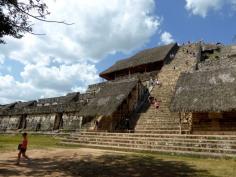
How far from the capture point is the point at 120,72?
30797 mm

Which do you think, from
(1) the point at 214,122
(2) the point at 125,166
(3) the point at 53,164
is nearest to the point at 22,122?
(1) the point at 214,122

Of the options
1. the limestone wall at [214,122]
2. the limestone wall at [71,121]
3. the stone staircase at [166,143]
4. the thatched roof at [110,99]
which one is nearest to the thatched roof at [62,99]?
the limestone wall at [71,121]

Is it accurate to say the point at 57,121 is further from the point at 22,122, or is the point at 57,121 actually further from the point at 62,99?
the point at 22,122

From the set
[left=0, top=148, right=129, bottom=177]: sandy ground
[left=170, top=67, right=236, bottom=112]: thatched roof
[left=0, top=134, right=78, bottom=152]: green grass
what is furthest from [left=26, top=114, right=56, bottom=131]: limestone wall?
[left=170, top=67, right=236, bottom=112]: thatched roof

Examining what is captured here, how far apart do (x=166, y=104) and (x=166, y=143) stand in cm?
639

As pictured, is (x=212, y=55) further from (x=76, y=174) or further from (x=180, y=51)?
(x=76, y=174)

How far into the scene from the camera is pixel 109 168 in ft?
34.9

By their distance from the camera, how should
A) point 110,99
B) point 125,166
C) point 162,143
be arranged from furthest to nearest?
point 110,99
point 162,143
point 125,166

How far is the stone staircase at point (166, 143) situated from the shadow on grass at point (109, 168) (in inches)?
90.4

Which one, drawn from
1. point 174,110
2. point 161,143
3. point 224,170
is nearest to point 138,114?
point 174,110

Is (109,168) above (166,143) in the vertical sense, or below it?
below

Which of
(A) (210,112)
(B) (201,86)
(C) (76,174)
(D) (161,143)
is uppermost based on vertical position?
(B) (201,86)

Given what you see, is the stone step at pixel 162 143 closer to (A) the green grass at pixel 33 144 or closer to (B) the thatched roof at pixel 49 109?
(A) the green grass at pixel 33 144

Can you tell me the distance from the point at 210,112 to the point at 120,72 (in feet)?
48.6
